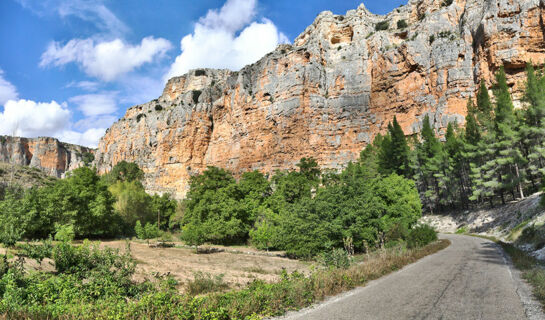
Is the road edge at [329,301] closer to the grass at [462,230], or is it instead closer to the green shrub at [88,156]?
the grass at [462,230]

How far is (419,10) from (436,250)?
75476 mm

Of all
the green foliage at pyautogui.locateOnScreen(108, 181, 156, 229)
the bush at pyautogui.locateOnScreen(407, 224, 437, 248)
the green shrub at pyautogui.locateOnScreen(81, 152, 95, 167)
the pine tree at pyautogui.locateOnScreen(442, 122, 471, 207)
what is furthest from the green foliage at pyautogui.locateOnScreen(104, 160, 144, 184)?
the green shrub at pyautogui.locateOnScreen(81, 152, 95, 167)

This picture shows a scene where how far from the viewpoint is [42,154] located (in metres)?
153

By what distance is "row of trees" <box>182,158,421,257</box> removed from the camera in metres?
18.6

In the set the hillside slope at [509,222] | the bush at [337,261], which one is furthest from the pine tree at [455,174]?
the bush at [337,261]

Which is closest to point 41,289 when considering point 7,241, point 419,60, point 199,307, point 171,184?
point 199,307

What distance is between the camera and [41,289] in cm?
700

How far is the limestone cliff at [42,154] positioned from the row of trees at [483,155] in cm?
15481

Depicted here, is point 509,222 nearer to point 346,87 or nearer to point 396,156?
point 396,156

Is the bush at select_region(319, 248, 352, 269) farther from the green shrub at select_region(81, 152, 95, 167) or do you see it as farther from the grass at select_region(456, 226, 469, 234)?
the green shrub at select_region(81, 152, 95, 167)

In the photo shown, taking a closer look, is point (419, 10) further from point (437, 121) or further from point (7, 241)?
point (7, 241)

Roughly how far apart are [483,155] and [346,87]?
1544 inches

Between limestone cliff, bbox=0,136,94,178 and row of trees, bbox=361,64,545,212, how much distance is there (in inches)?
6095

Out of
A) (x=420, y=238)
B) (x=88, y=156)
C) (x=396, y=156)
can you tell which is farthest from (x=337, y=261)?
(x=88, y=156)
